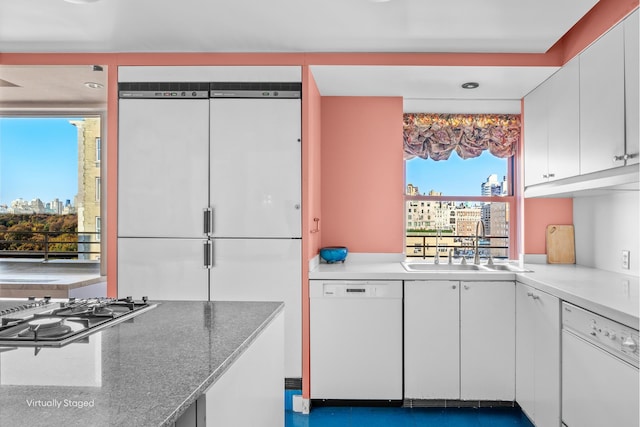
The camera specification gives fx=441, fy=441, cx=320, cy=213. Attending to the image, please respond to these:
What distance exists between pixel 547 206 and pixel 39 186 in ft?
14.8

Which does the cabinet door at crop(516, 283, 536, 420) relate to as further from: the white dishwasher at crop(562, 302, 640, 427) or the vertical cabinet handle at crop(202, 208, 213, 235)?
the vertical cabinet handle at crop(202, 208, 213, 235)

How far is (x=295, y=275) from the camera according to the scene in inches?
116

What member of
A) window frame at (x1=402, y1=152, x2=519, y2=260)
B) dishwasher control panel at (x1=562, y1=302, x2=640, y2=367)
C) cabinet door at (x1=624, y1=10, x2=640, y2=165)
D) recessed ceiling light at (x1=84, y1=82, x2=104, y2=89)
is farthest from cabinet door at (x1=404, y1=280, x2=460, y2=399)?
recessed ceiling light at (x1=84, y1=82, x2=104, y2=89)

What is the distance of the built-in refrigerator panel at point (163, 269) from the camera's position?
9.82 feet

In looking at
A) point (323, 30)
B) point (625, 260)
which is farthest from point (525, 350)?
point (323, 30)

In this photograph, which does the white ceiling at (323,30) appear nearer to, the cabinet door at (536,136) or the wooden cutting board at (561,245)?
the cabinet door at (536,136)

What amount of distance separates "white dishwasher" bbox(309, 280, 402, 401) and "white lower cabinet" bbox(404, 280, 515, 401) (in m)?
0.09

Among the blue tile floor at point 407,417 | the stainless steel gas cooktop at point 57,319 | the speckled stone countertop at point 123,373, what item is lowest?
the blue tile floor at point 407,417

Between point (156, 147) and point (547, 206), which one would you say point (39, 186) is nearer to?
point (156, 147)

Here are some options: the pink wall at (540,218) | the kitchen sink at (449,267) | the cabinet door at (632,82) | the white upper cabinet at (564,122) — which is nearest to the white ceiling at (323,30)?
the white upper cabinet at (564,122)

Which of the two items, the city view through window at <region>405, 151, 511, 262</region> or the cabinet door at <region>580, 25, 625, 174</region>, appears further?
the city view through window at <region>405, 151, 511, 262</region>

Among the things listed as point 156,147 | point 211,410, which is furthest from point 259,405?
point 156,147

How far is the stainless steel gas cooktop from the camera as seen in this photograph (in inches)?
44.2

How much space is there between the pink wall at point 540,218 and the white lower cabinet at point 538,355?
0.90 metres
